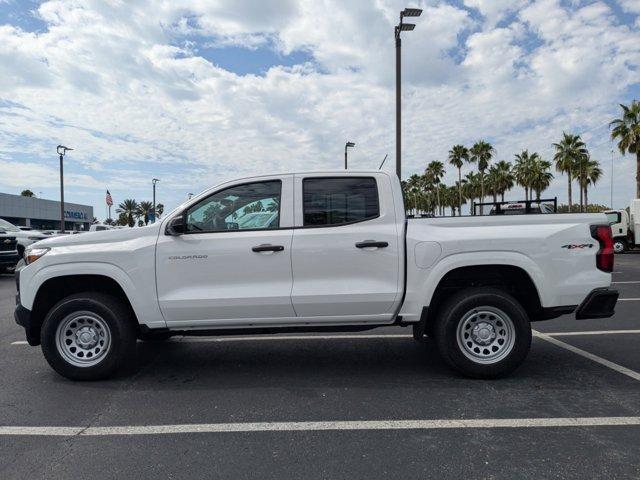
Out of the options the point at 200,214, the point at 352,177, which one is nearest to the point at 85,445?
the point at 200,214

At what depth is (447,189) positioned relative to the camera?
312 feet

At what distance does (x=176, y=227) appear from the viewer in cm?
451

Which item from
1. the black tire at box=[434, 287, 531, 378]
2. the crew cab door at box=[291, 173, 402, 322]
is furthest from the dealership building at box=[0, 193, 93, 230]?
the black tire at box=[434, 287, 531, 378]

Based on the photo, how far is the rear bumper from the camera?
445 cm

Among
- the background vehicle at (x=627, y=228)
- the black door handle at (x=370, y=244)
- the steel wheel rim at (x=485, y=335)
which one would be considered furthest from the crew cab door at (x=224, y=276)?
the background vehicle at (x=627, y=228)

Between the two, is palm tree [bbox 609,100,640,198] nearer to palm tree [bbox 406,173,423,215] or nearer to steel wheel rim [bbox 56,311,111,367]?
steel wheel rim [bbox 56,311,111,367]

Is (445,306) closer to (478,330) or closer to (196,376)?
(478,330)

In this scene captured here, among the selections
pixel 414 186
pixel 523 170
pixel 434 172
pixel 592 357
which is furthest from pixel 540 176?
pixel 592 357

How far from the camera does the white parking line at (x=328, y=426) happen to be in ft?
11.7

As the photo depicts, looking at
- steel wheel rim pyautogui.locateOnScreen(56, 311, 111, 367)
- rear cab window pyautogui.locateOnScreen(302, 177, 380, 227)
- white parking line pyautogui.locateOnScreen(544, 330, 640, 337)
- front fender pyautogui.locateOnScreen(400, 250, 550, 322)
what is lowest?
white parking line pyautogui.locateOnScreen(544, 330, 640, 337)

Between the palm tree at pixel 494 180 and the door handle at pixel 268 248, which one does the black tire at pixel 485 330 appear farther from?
the palm tree at pixel 494 180

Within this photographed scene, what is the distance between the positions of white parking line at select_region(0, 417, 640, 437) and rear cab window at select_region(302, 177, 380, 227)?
1.84 meters

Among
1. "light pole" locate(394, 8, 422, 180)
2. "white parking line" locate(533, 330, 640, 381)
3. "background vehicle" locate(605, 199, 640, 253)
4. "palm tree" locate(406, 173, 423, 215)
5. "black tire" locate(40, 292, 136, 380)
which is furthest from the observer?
"palm tree" locate(406, 173, 423, 215)

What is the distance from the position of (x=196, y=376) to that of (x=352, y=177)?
255 cm
